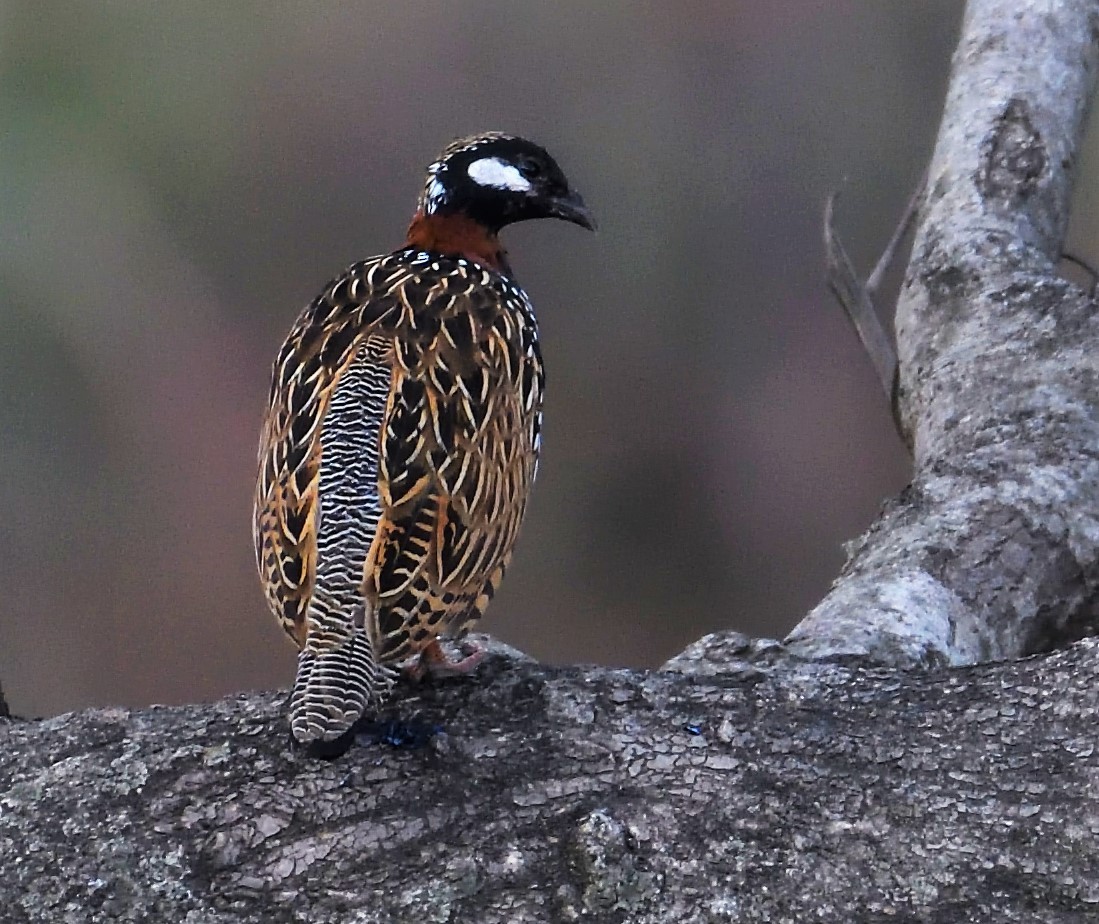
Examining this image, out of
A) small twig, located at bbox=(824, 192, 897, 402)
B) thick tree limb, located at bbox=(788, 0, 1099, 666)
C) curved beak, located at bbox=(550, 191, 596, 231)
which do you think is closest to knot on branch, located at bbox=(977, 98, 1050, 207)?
thick tree limb, located at bbox=(788, 0, 1099, 666)

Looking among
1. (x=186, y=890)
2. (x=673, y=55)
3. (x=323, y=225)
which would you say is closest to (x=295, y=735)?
(x=186, y=890)

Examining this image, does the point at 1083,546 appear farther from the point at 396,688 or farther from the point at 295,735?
the point at 295,735

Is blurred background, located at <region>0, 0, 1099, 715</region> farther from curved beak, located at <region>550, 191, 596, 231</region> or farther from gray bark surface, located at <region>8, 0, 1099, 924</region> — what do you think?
gray bark surface, located at <region>8, 0, 1099, 924</region>

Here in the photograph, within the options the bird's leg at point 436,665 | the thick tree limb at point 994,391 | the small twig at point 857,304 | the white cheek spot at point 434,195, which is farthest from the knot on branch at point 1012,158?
the bird's leg at point 436,665

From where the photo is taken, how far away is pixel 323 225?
98.1 inches

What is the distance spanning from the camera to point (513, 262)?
8.39 feet

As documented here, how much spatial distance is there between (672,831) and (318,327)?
0.72 meters

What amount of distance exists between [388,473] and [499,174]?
27.3 inches

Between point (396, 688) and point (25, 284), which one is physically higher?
point (25, 284)

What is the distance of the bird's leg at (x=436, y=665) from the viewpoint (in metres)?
1.19

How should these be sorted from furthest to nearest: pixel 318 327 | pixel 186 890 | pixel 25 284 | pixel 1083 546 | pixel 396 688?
pixel 25 284, pixel 1083 546, pixel 318 327, pixel 396 688, pixel 186 890

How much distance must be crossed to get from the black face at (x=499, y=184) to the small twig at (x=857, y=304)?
482 millimetres

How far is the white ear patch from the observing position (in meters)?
1.71

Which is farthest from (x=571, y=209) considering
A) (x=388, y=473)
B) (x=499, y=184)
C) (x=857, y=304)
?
(x=388, y=473)
